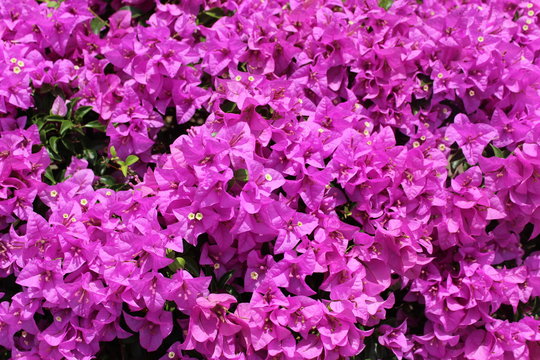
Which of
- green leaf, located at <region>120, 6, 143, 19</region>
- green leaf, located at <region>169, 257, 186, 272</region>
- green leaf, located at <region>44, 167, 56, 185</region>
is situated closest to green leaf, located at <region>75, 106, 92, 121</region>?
green leaf, located at <region>44, 167, 56, 185</region>

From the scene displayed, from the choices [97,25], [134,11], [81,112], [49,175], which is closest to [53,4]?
[97,25]

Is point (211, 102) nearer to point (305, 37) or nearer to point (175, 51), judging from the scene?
point (175, 51)

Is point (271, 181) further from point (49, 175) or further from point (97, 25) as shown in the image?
point (97, 25)

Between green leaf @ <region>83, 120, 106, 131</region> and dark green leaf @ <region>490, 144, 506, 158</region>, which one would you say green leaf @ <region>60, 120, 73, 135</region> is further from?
dark green leaf @ <region>490, 144, 506, 158</region>

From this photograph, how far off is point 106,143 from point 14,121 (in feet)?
1.14

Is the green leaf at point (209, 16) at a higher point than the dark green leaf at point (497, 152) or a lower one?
higher

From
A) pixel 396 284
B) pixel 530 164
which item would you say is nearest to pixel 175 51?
pixel 396 284

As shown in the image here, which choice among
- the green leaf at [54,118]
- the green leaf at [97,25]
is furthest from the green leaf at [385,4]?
the green leaf at [54,118]

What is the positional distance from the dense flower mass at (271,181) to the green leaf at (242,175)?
0.05 meters

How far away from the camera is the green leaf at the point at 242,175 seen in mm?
1799

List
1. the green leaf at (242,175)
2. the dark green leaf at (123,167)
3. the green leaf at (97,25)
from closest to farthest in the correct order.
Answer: the green leaf at (242,175), the dark green leaf at (123,167), the green leaf at (97,25)

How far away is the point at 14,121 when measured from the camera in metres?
2.13

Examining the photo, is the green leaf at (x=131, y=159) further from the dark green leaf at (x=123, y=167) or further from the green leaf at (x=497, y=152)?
the green leaf at (x=497, y=152)

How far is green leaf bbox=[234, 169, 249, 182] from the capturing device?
1.80 metres
